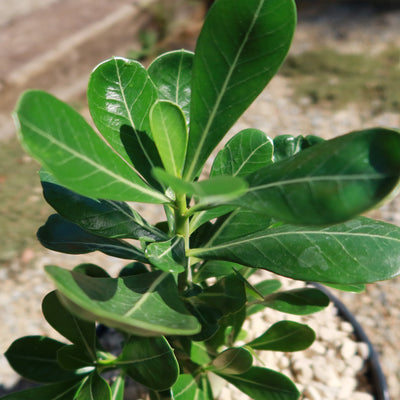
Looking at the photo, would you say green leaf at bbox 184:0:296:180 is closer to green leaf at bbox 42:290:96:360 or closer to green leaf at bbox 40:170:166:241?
green leaf at bbox 40:170:166:241

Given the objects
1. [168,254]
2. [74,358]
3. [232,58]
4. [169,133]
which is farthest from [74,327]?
[232,58]

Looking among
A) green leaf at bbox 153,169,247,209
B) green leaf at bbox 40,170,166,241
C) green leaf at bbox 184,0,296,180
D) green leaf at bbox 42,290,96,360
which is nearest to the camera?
green leaf at bbox 153,169,247,209

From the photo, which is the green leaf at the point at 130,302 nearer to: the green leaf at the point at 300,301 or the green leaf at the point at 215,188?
the green leaf at the point at 215,188

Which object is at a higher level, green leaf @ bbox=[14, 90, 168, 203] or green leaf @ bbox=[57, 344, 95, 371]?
green leaf @ bbox=[14, 90, 168, 203]

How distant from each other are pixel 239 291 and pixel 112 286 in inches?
9.6

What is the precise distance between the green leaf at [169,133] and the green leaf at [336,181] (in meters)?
0.17

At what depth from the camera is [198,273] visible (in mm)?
819

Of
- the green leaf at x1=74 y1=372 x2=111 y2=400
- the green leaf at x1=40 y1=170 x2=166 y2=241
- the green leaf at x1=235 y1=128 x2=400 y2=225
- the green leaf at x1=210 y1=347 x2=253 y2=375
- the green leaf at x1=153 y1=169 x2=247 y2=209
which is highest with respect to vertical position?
the green leaf at x1=153 y1=169 x2=247 y2=209

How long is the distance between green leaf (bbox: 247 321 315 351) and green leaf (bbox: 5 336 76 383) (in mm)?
383

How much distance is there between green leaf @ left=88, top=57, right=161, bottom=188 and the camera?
0.66 meters

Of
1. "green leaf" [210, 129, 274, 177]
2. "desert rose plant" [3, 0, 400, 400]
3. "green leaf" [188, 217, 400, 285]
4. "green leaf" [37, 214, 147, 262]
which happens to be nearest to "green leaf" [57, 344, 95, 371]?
"desert rose plant" [3, 0, 400, 400]

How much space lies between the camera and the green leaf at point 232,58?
1.90 feet

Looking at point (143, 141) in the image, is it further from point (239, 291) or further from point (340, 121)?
point (340, 121)

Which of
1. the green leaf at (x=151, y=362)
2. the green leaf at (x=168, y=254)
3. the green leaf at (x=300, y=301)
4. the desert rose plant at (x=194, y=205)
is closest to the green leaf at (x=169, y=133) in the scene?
the desert rose plant at (x=194, y=205)
